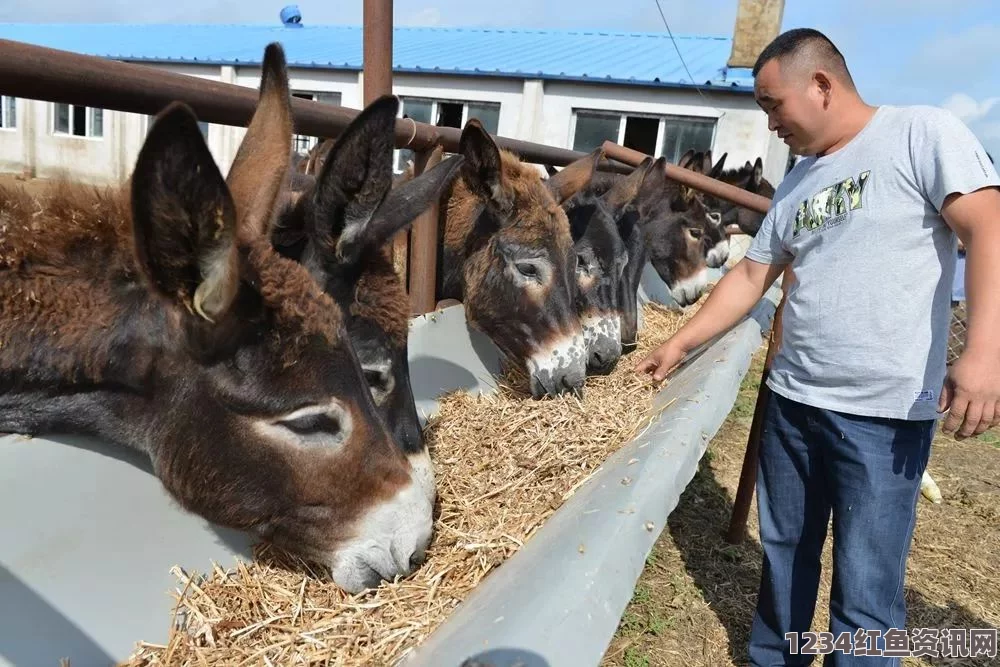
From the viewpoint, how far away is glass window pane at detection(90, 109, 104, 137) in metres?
20.5

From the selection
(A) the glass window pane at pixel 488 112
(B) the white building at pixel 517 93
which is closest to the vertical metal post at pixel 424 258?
(B) the white building at pixel 517 93

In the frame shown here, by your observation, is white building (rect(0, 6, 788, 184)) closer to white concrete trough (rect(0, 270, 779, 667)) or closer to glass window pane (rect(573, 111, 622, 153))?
glass window pane (rect(573, 111, 622, 153))

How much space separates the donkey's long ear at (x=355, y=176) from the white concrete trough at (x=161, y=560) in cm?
101

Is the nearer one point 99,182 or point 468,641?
point 468,641

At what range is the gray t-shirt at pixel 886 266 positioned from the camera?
233cm

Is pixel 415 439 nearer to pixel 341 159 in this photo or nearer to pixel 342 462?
pixel 342 462

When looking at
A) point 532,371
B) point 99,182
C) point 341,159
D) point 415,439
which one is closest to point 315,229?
point 341,159

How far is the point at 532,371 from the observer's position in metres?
4.05

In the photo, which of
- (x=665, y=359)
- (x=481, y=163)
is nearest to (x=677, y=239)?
(x=481, y=163)

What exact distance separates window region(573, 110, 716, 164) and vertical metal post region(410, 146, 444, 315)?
12.2m

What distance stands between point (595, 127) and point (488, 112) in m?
3.02

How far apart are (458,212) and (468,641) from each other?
11.9ft

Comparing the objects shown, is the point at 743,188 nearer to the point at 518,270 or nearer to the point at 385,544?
the point at 518,270

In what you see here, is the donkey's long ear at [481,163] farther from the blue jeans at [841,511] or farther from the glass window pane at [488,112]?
the glass window pane at [488,112]
